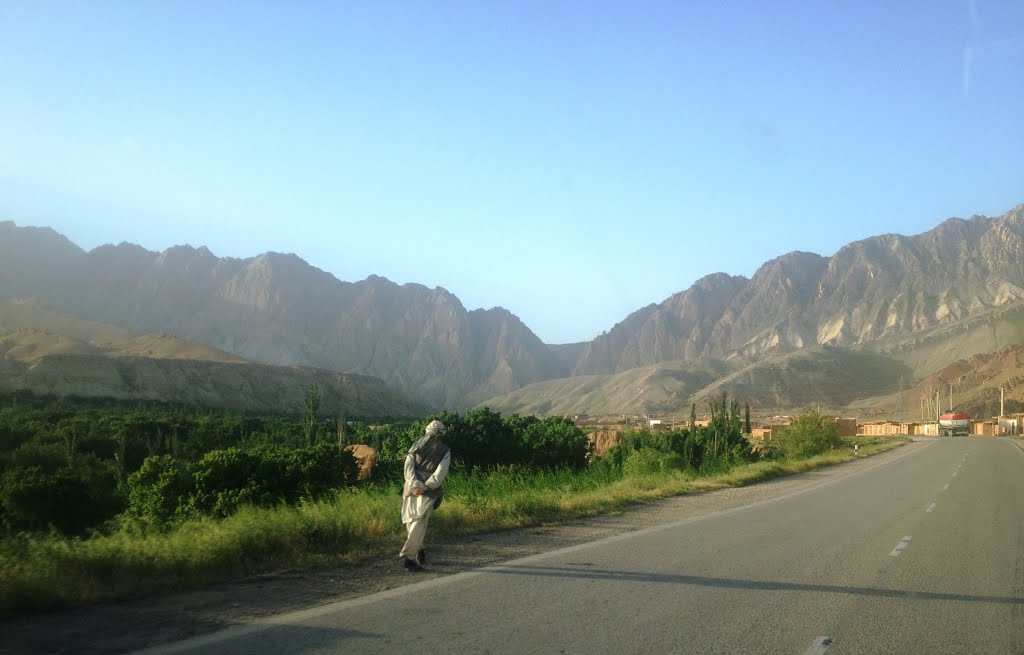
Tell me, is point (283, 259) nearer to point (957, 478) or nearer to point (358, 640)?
point (957, 478)

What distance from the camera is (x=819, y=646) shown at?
22.0 feet

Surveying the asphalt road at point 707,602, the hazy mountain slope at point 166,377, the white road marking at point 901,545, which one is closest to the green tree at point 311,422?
the asphalt road at point 707,602

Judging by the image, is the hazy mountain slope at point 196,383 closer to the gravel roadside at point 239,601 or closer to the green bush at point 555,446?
the green bush at point 555,446

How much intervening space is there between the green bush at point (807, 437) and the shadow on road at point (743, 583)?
141 feet

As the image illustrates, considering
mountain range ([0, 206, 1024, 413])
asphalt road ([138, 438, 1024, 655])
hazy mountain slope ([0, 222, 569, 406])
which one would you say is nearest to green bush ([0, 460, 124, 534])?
asphalt road ([138, 438, 1024, 655])

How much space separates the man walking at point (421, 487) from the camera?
9.18 metres

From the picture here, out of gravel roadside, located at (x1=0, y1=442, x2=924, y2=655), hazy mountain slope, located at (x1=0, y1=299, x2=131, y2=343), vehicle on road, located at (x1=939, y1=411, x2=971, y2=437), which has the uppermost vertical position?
hazy mountain slope, located at (x1=0, y1=299, x2=131, y2=343)

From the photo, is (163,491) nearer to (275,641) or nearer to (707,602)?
(275,641)

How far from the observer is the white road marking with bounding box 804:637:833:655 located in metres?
6.52

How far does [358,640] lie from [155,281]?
18913 centimetres

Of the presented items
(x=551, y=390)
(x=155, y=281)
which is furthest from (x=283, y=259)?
(x=551, y=390)

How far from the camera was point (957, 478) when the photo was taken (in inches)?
1131

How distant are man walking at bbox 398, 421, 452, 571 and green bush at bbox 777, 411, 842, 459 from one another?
4471 cm

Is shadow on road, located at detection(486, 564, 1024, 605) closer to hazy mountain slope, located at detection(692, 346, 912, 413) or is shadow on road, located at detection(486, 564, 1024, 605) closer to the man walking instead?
the man walking
